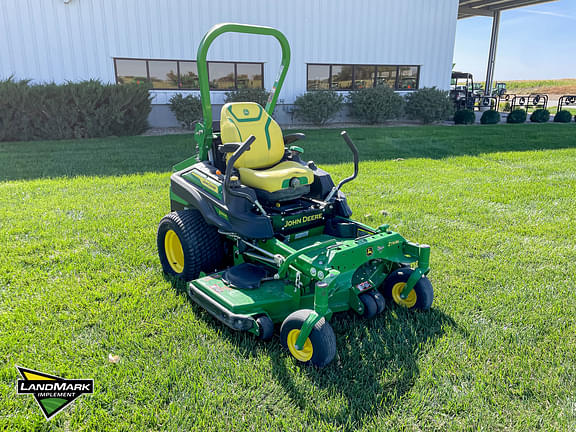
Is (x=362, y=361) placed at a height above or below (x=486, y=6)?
below

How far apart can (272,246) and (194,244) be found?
72cm

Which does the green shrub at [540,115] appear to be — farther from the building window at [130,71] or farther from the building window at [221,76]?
the building window at [130,71]

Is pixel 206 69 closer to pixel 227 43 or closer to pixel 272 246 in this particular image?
pixel 272 246

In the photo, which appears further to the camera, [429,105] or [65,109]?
[429,105]

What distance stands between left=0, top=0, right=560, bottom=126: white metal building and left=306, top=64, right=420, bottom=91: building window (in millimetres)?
39

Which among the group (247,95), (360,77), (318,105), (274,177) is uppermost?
(360,77)

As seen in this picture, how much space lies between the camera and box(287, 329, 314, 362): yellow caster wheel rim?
2643 mm

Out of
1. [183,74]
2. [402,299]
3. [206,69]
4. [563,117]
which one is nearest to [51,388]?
[402,299]

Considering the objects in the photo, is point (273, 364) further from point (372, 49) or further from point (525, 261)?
point (372, 49)

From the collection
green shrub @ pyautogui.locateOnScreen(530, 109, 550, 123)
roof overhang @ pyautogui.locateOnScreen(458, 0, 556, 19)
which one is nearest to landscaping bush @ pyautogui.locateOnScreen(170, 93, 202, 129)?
green shrub @ pyautogui.locateOnScreen(530, 109, 550, 123)

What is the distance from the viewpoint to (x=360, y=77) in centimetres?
1691

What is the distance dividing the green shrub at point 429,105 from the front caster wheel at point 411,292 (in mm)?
14338

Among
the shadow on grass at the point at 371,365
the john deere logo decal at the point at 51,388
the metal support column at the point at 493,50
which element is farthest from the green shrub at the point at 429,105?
the john deere logo decal at the point at 51,388

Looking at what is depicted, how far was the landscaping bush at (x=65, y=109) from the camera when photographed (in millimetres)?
11305
